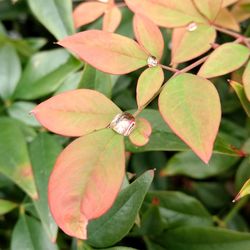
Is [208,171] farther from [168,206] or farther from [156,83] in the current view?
[156,83]

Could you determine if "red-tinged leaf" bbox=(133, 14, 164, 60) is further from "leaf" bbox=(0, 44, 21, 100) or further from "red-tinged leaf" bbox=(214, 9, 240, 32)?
"leaf" bbox=(0, 44, 21, 100)

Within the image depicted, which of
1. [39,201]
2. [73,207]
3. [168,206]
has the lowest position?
[168,206]

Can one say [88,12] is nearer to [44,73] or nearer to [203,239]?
[44,73]

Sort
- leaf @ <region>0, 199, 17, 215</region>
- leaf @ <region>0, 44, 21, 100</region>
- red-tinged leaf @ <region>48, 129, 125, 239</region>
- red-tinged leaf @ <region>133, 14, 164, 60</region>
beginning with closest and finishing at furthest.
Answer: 1. red-tinged leaf @ <region>48, 129, 125, 239</region>
2. red-tinged leaf @ <region>133, 14, 164, 60</region>
3. leaf @ <region>0, 199, 17, 215</region>
4. leaf @ <region>0, 44, 21, 100</region>

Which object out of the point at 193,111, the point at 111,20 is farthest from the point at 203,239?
the point at 111,20

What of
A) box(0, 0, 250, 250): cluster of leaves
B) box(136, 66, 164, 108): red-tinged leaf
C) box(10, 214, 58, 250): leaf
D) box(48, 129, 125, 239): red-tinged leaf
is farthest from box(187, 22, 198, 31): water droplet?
box(10, 214, 58, 250): leaf

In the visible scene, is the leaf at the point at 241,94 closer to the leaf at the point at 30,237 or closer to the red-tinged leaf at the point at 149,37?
the red-tinged leaf at the point at 149,37

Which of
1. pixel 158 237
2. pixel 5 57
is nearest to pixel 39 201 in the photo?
pixel 158 237

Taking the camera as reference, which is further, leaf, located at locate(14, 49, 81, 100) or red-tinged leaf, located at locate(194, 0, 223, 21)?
leaf, located at locate(14, 49, 81, 100)
